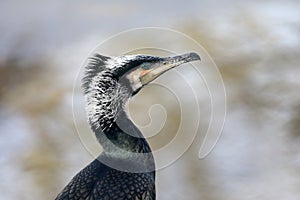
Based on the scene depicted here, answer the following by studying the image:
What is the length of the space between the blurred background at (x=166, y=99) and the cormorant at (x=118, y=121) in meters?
0.64

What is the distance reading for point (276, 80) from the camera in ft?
8.96

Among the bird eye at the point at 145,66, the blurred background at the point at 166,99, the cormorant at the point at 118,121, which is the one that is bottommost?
the cormorant at the point at 118,121

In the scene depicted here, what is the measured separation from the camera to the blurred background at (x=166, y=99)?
2.29 m

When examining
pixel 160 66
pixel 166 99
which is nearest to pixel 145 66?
pixel 160 66

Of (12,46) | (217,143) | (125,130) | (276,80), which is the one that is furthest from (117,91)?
(12,46)

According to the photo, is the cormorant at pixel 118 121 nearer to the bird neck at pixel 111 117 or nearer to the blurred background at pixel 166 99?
the bird neck at pixel 111 117

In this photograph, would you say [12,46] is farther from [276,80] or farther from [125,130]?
[125,130]

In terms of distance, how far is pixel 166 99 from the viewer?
2660 mm

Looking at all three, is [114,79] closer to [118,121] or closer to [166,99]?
[118,121]

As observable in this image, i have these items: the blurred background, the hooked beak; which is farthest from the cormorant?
the blurred background

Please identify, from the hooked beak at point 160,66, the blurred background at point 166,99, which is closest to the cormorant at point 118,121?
the hooked beak at point 160,66

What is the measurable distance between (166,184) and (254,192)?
0.27 meters

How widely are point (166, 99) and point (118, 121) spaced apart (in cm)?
107

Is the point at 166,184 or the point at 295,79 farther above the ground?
the point at 295,79
